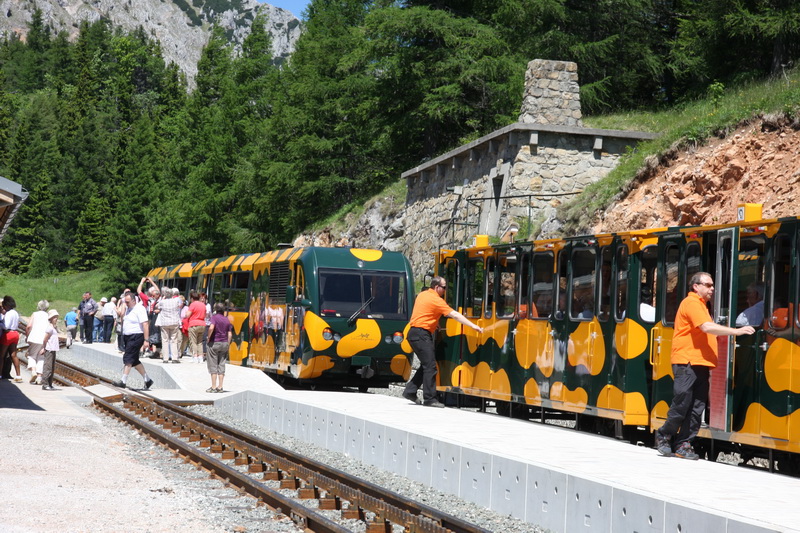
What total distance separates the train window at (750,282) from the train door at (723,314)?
5 centimetres

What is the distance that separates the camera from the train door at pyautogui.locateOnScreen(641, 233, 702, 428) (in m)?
11.4

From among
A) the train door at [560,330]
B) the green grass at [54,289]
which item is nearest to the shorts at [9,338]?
the train door at [560,330]

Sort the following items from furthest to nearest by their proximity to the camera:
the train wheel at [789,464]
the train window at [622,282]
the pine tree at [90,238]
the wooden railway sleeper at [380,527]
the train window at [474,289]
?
the pine tree at [90,238], the train window at [474,289], the train window at [622,282], the train wheel at [789,464], the wooden railway sleeper at [380,527]

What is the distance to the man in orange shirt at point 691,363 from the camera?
10109 millimetres

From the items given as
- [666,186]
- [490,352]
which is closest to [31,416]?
[490,352]

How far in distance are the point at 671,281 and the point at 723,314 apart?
1043 mm

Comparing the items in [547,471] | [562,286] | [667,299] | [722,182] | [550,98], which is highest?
[550,98]

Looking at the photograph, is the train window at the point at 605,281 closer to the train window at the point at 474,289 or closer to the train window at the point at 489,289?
the train window at the point at 489,289

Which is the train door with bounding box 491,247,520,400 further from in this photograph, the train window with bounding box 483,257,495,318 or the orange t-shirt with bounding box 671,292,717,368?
the orange t-shirt with bounding box 671,292,717,368

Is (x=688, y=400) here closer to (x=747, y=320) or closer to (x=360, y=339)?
(x=747, y=320)

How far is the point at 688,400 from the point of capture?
1009 centimetres

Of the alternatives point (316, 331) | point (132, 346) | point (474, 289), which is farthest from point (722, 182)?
point (132, 346)

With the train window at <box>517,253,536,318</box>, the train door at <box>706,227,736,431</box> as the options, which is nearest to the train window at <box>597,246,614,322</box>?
the train window at <box>517,253,536,318</box>

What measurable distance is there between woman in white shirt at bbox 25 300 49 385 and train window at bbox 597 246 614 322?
1218 centimetres
